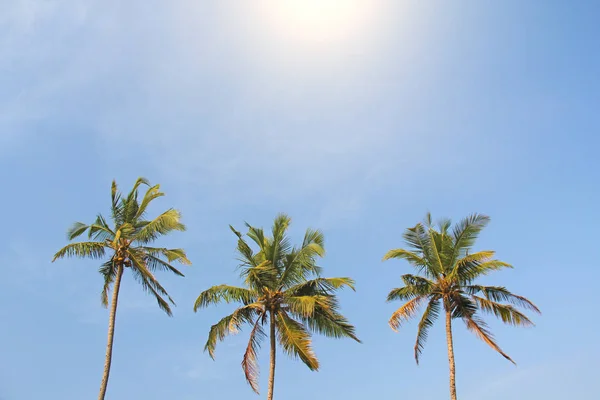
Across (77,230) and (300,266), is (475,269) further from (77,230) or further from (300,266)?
(77,230)

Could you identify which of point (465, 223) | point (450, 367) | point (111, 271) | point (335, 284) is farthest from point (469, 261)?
point (111, 271)

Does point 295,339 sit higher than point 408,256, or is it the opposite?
point 408,256

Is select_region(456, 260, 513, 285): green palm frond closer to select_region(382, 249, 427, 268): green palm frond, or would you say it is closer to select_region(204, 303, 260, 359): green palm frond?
select_region(382, 249, 427, 268): green palm frond

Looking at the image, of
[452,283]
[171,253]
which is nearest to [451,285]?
[452,283]

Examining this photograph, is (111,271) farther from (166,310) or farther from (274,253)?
(274,253)

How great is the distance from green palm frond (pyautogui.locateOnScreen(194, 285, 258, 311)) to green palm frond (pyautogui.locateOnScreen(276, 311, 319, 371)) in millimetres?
1857

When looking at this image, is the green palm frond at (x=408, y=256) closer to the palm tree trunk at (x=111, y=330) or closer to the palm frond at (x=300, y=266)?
the palm frond at (x=300, y=266)

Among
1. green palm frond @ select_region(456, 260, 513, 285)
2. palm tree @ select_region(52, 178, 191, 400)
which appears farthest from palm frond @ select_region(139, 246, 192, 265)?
green palm frond @ select_region(456, 260, 513, 285)

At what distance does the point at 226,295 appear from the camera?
26.7 meters

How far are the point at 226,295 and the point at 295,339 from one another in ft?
14.8

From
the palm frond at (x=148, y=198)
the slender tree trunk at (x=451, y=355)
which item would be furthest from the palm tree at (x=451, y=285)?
the palm frond at (x=148, y=198)

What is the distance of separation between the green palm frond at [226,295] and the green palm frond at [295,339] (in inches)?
73.1

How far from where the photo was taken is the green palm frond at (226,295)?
26578mm

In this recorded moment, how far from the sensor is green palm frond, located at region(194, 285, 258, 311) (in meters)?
26.6
